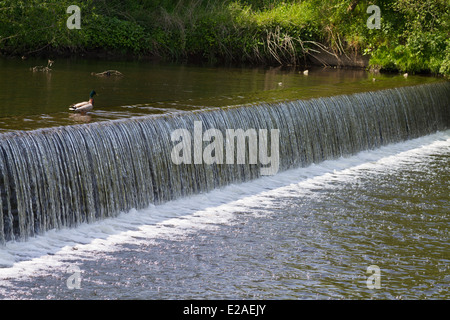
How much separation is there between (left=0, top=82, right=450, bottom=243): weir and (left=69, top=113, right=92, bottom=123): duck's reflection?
50cm

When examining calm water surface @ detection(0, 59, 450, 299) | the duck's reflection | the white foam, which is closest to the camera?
calm water surface @ detection(0, 59, 450, 299)

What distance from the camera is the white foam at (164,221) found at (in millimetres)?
7844

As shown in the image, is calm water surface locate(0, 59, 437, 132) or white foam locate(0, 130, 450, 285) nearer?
white foam locate(0, 130, 450, 285)

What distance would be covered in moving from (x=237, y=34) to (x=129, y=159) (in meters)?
14.7

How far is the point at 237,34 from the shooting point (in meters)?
24.1

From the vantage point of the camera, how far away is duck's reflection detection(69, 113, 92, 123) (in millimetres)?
10398

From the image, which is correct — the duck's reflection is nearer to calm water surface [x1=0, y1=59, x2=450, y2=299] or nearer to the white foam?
calm water surface [x1=0, y1=59, x2=450, y2=299]

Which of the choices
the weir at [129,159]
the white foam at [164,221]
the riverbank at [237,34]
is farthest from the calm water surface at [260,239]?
the riverbank at [237,34]

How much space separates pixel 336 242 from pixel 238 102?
16.2 feet

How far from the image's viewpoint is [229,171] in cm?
1160

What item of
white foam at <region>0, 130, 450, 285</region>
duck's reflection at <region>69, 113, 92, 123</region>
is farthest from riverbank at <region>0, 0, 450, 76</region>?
duck's reflection at <region>69, 113, 92, 123</region>

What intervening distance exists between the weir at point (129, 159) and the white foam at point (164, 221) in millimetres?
178

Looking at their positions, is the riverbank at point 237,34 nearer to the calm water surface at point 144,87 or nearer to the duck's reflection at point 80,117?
the calm water surface at point 144,87

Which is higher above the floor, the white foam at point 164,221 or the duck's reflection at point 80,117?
the duck's reflection at point 80,117
